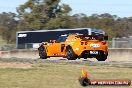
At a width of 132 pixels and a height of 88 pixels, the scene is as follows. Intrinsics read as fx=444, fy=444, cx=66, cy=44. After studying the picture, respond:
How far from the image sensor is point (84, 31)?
4419 cm

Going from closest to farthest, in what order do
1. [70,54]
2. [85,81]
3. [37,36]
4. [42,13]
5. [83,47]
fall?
[85,81]
[83,47]
[70,54]
[37,36]
[42,13]

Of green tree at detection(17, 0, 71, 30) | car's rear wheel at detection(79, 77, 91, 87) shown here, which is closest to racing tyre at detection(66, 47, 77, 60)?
car's rear wheel at detection(79, 77, 91, 87)

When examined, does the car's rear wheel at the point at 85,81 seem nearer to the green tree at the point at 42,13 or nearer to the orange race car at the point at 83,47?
the orange race car at the point at 83,47

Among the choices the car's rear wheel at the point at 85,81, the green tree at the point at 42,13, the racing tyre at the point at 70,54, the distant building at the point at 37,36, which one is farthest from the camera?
the green tree at the point at 42,13

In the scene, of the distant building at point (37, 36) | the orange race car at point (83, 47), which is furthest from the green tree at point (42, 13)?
the orange race car at point (83, 47)

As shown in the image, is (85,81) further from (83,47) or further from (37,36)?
(37,36)

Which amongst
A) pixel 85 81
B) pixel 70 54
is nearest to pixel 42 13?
pixel 70 54

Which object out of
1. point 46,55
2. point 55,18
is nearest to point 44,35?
point 46,55

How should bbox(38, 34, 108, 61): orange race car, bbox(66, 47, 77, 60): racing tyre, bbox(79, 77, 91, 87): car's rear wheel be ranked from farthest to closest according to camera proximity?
bbox(66, 47, 77, 60): racing tyre → bbox(38, 34, 108, 61): orange race car → bbox(79, 77, 91, 87): car's rear wheel

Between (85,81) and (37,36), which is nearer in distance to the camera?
(85,81)

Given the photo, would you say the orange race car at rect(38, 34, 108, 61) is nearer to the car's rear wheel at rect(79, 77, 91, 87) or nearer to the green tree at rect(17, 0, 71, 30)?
the car's rear wheel at rect(79, 77, 91, 87)

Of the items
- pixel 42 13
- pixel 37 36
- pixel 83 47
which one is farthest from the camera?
pixel 42 13

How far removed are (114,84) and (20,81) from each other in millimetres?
3249

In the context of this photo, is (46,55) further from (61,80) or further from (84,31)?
(84,31)
